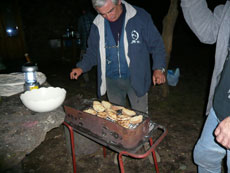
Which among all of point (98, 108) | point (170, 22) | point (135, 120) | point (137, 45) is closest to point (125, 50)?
point (137, 45)

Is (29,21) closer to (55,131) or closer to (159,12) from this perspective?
(55,131)

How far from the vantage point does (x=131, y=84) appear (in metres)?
2.50

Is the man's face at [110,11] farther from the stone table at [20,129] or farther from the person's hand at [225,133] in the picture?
the person's hand at [225,133]

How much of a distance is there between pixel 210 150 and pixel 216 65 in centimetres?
77

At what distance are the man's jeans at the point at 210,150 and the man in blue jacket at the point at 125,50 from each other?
0.72 meters

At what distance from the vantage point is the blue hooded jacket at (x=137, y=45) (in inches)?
88.5

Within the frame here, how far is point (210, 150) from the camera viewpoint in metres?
1.58

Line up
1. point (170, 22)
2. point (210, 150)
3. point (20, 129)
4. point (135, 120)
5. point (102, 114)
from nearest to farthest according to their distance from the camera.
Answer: point (20, 129) < point (210, 150) < point (135, 120) < point (102, 114) < point (170, 22)

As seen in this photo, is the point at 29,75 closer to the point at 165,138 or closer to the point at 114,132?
the point at 114,132

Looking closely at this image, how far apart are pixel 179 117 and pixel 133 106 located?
6.52ft

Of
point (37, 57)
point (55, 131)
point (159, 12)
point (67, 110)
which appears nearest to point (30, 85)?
point (67, 110)

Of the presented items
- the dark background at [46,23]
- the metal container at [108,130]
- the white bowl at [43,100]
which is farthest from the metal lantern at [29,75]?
the dark background at [46,23]

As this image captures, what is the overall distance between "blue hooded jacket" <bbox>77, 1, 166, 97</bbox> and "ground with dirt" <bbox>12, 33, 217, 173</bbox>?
1288mm

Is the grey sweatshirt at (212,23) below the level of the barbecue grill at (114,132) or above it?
above
